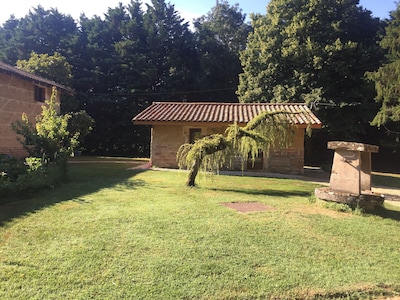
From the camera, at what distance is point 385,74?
1628cm

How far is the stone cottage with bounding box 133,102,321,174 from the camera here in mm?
14047

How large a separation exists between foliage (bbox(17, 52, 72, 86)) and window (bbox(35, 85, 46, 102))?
6.60 m

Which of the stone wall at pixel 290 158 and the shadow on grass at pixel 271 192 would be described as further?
the stone wall at pixel 290 158

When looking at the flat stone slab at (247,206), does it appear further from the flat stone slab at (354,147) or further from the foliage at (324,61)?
the foliage at (324,61)

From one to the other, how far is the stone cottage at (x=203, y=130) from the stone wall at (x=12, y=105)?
4.59 metres

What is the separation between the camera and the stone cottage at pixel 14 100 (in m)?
12.0

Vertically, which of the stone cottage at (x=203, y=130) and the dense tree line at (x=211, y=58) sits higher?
the dense tree line at (x=211, y=58)

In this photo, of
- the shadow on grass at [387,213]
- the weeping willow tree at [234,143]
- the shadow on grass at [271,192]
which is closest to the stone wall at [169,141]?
the weeping willow tree at [234,143]

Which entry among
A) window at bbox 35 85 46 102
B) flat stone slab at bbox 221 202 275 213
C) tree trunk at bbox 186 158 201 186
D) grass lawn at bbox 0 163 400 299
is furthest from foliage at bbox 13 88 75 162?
flat stone slab at bbox 221 202 275 213

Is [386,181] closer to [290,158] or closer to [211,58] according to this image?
[290,158]

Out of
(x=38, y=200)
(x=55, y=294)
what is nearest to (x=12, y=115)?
(x=38, y=200)

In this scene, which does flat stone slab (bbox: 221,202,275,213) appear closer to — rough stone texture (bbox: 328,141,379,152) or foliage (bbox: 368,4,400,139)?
rough stone texture (bbox: 328,141,379,152)

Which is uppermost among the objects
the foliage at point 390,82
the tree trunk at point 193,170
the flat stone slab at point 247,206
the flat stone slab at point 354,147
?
the foliage at point 390,82

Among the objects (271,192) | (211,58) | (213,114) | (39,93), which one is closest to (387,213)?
(271,192)
